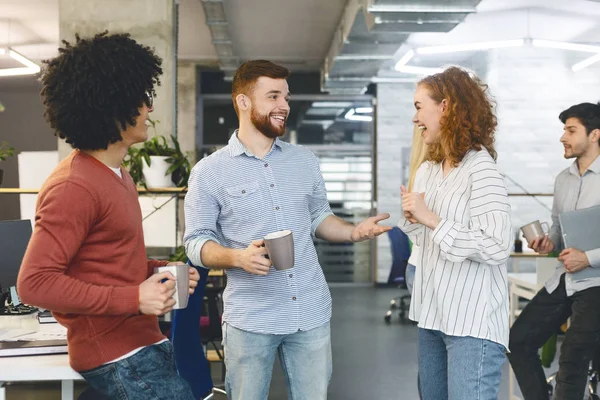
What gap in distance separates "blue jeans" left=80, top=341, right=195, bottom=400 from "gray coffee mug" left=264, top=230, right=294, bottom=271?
404 millimetres

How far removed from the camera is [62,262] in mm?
1342

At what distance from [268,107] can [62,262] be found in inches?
38.6

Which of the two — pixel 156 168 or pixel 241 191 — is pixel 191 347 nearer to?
pixel 241 191

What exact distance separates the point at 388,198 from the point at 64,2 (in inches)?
258

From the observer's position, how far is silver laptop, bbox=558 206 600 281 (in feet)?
10.2

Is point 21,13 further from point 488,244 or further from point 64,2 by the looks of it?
point 488,244

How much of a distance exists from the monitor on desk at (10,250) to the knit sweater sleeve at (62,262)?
146 cm

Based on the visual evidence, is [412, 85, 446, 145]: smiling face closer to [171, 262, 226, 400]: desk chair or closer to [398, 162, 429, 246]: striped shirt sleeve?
[398, 162, 429, 246]: striped shirt sleeve

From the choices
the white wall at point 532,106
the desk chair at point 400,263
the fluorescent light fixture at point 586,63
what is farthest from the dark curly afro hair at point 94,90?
the white wall at point 532,106

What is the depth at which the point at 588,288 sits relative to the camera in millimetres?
3221

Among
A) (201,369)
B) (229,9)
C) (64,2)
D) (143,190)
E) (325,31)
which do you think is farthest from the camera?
(325,31)

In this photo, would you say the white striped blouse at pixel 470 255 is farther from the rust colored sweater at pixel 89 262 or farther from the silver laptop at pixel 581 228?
the silver laptop at pixel 581 228

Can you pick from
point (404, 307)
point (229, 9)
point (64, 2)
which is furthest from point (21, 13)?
point (404, 307)

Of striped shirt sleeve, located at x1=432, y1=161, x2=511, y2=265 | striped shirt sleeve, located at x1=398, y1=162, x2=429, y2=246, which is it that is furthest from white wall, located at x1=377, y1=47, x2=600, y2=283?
striped shirt sleeve, located at x1=432, y1=161, x2=511, y2=265
